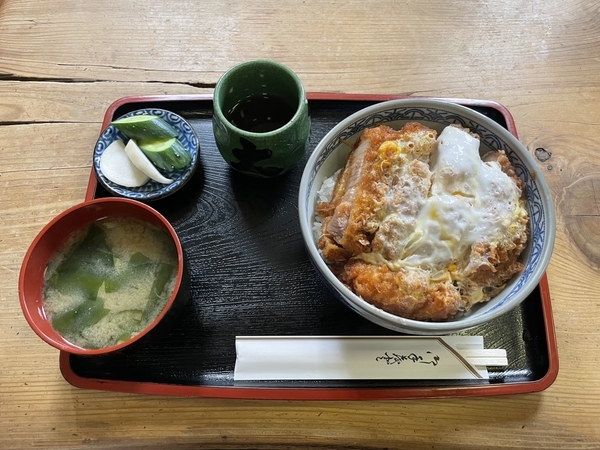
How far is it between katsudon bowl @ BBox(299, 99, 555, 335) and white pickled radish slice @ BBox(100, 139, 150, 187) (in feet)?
Result: 1.98

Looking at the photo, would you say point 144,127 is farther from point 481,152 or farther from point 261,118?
point 481,152

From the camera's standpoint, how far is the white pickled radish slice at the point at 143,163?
1.56m

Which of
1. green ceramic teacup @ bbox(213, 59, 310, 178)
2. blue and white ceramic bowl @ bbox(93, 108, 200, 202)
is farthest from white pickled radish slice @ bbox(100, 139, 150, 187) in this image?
green ceramic teacup @ bbox(213, 59, 310, 178)

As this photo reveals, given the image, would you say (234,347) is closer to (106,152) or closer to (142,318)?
(142,318)

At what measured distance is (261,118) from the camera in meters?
1.59

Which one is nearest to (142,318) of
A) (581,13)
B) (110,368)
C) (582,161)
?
(110,368)

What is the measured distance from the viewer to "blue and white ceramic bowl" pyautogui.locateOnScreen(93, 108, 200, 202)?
5.12 ft

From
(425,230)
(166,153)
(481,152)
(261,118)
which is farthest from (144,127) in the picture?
(481,152)

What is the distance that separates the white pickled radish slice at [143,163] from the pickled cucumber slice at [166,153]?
0.02 meters

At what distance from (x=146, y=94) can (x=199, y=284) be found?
84 centimetres

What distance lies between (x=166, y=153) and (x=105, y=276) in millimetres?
442

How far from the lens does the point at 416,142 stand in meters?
1.40

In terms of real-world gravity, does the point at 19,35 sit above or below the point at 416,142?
below

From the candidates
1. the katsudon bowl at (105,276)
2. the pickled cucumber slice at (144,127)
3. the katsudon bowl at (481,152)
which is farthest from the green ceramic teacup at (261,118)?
the katsudon bowl at (105,276)
